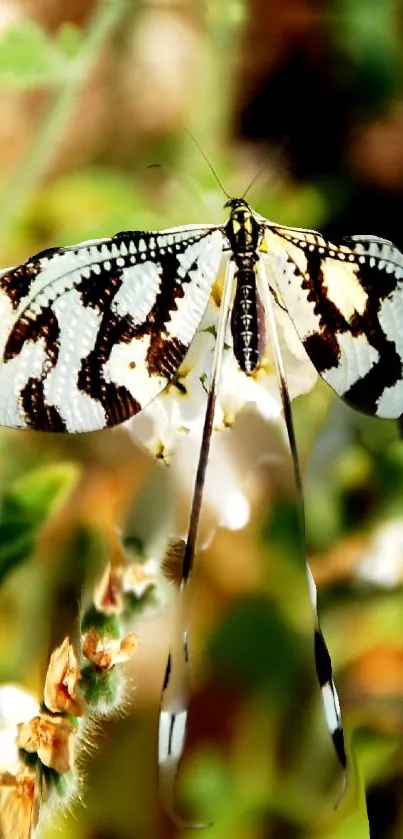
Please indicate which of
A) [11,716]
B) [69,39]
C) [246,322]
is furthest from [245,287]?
[11,716]

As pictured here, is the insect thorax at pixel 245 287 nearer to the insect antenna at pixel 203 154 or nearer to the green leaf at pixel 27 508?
the insect antenna at pixel 203 154

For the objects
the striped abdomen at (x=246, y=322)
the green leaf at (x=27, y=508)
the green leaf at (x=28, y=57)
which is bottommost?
the green leaf at (x=27, y=508)

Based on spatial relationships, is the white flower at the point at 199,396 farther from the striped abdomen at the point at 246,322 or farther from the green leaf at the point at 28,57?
the green leaf at the point at 28,57

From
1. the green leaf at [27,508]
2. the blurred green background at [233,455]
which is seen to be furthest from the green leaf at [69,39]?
the green leaf at [27,508]

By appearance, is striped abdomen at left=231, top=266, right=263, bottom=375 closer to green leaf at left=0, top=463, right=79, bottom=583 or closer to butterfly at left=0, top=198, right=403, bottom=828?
butterfly at left=0, top=198, right=403, bottom=828

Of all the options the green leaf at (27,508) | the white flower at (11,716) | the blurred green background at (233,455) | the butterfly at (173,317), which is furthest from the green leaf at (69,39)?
the white flower at (11,716)

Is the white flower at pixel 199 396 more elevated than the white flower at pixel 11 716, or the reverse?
the white flower at pixel 199 396

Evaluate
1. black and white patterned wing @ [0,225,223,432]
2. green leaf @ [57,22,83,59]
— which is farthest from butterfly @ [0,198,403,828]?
green leaf @ [57,22,83,59]
